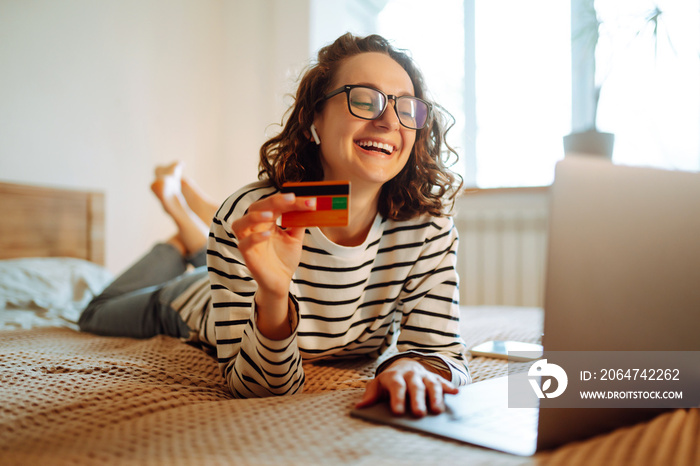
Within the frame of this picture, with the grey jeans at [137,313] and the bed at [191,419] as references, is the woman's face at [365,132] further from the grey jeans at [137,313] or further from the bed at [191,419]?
the grey jeans at [137,313]

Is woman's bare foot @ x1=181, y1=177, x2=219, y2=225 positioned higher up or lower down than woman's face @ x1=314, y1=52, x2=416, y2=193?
lower down

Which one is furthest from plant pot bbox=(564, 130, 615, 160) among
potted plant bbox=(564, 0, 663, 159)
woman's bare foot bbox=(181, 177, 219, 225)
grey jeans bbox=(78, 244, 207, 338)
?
woman's bare foot bbox=(181, 177, 219, 225)

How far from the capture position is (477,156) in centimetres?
286

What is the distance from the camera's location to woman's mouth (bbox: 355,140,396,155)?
86cm

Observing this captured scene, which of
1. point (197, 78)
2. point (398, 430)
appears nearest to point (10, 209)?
point (197, 78)

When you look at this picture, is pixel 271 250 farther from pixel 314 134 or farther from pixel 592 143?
pixel 592 143

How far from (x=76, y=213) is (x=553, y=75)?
97.9 inches

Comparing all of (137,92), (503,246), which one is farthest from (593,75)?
(137,92)

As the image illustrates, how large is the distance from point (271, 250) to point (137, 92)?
212 centimetres

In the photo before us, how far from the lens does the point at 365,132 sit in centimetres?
85

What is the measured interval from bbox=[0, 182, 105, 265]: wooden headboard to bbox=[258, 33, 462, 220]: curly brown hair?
52.1 inches

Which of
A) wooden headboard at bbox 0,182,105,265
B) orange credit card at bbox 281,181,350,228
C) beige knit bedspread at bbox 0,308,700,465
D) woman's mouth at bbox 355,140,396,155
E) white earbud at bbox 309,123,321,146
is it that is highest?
white earbud at bbox 309,123,321,146

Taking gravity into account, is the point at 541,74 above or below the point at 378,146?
above

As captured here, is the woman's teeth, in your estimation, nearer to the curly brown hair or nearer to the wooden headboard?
the curly brown hair
